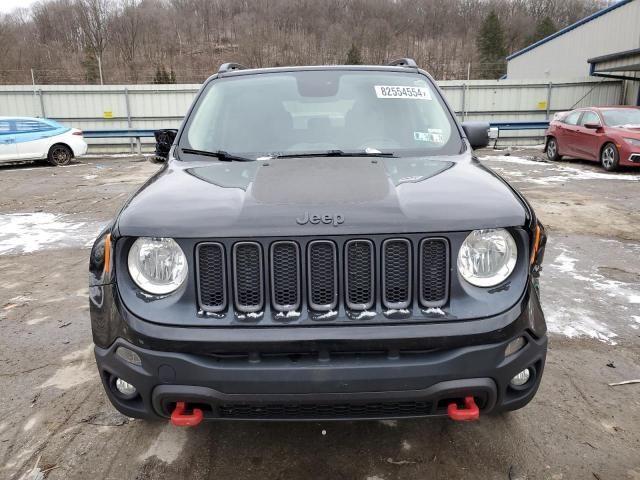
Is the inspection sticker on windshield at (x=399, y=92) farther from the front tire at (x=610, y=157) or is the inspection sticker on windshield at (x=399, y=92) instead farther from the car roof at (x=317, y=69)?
Result: the front tire at (x=610, y=157)

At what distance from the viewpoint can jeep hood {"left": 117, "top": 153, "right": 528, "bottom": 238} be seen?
6.21 ft

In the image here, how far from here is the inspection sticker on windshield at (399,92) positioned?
10.9 ft

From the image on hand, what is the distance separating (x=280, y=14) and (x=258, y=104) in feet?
261

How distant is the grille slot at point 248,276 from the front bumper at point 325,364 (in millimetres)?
112

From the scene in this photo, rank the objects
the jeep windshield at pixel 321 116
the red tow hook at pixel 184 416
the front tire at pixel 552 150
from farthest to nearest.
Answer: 1. the front tire at pixel 552 150
2. the jeep windshield at pixel 321 116
3. the red tow hook at pixel 184 416

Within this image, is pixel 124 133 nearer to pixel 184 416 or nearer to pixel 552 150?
pixel 552 150

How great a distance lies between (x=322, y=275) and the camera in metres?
1.90

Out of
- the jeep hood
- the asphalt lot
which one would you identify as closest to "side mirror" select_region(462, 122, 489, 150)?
the jeep hood

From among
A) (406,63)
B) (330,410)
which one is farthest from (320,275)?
(406,63)

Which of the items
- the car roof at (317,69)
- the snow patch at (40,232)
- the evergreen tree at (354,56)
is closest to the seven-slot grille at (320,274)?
the car roof at (317,69)

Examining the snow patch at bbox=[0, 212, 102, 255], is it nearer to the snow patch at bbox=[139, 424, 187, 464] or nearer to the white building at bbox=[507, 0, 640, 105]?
the snow patch at bbox=[139, 424, 187, 464]

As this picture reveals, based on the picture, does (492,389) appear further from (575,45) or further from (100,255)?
(575,45)

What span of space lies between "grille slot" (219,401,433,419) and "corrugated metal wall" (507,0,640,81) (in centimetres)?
2179

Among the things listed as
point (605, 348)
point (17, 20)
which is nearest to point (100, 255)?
point (605, 348)
